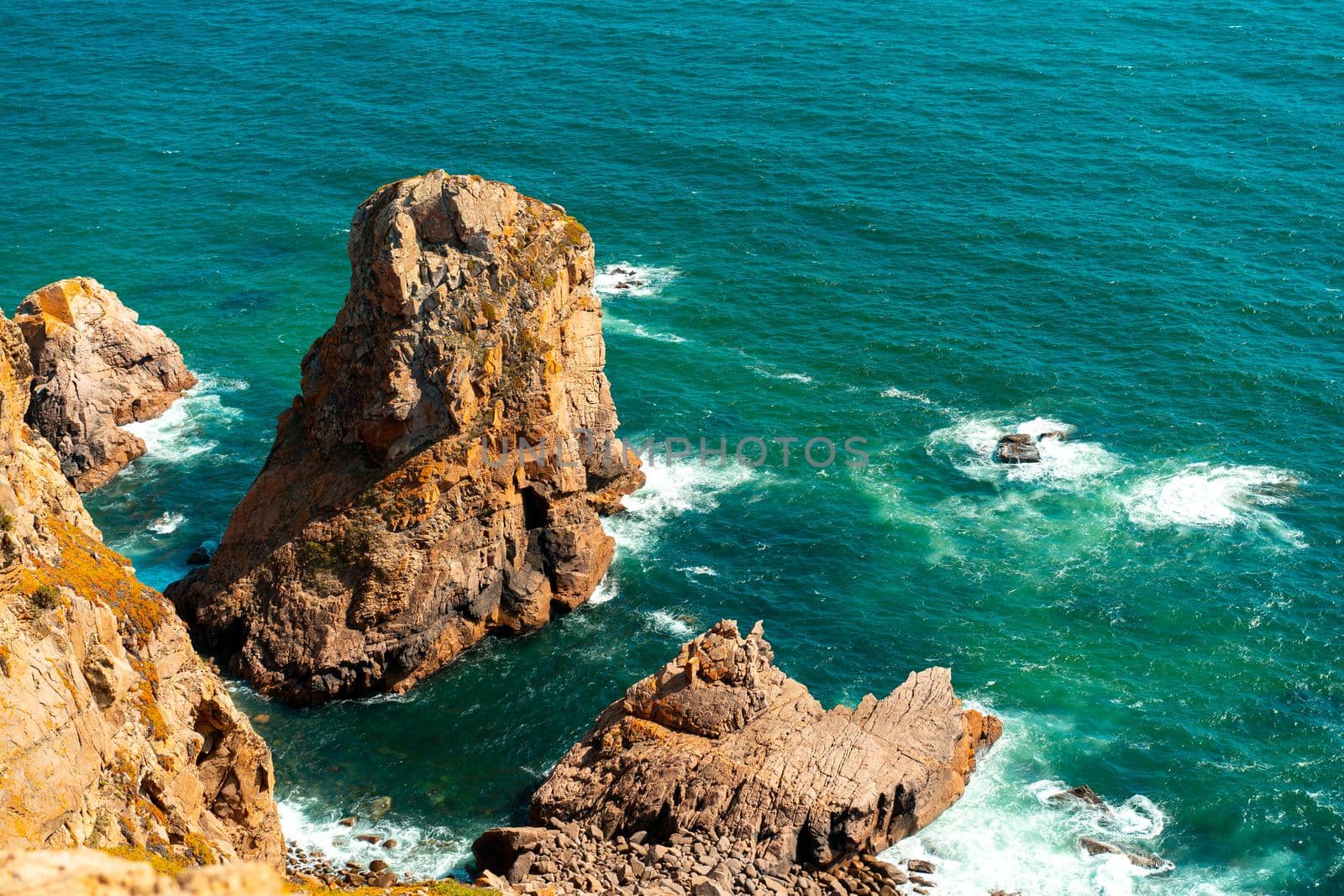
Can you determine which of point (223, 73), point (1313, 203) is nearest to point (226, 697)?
point (1313, 203)

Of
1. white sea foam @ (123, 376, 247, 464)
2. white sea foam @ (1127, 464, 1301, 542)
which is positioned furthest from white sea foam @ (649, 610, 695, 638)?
white sea foam @ (123, 376, 247, 464)

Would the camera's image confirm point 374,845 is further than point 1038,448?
No

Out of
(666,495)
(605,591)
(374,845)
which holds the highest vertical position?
(666,495)

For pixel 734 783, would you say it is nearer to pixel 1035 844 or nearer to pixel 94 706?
pixel 1035 844

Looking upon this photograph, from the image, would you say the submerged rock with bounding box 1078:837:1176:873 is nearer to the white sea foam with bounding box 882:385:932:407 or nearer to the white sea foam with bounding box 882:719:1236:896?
the white sea foam with bounding box 882:719:1236:896

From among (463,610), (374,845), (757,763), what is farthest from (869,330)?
(374,845)

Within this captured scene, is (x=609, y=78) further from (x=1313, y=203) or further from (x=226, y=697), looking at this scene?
(x=226, y=697)
